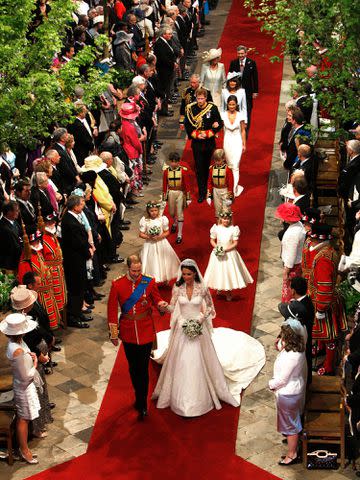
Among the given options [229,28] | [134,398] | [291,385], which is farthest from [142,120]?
[229,28]

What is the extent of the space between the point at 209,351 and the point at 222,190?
4.42m

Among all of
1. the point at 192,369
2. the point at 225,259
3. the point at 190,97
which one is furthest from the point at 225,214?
the point at 190,97

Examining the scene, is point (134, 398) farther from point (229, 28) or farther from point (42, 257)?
point (229, 28)

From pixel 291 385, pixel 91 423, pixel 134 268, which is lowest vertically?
pixel 91 423

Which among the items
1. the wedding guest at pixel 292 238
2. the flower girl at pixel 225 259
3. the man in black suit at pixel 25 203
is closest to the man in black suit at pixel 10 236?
the man in black suit at pixel 25 203

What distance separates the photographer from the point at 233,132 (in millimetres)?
18969

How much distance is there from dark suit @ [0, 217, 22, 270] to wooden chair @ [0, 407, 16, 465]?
285 centimetres

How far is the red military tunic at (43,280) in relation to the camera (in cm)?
1421

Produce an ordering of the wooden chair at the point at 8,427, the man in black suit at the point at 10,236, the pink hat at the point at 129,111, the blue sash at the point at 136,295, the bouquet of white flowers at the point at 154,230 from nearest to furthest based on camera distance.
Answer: the wooden chair at the point at 8,427 → the blue sash at the point at 136,295 → the man in black suit at the point at 10,236 → the bouquet of white flowers at the point at 154,230 → the pink hat at the point at 129,111

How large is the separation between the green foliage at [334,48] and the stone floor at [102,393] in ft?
9.24

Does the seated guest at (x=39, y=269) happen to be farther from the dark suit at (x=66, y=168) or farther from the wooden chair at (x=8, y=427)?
the dark suit at (x=66, y=168)

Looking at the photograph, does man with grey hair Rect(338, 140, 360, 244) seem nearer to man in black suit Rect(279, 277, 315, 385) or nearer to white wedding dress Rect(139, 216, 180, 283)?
white wedding dress Rect(139, 216, 180, 283)

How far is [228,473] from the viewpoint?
12508 mm

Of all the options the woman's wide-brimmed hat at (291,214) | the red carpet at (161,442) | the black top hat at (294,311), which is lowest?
the red carpet at (161,442)
